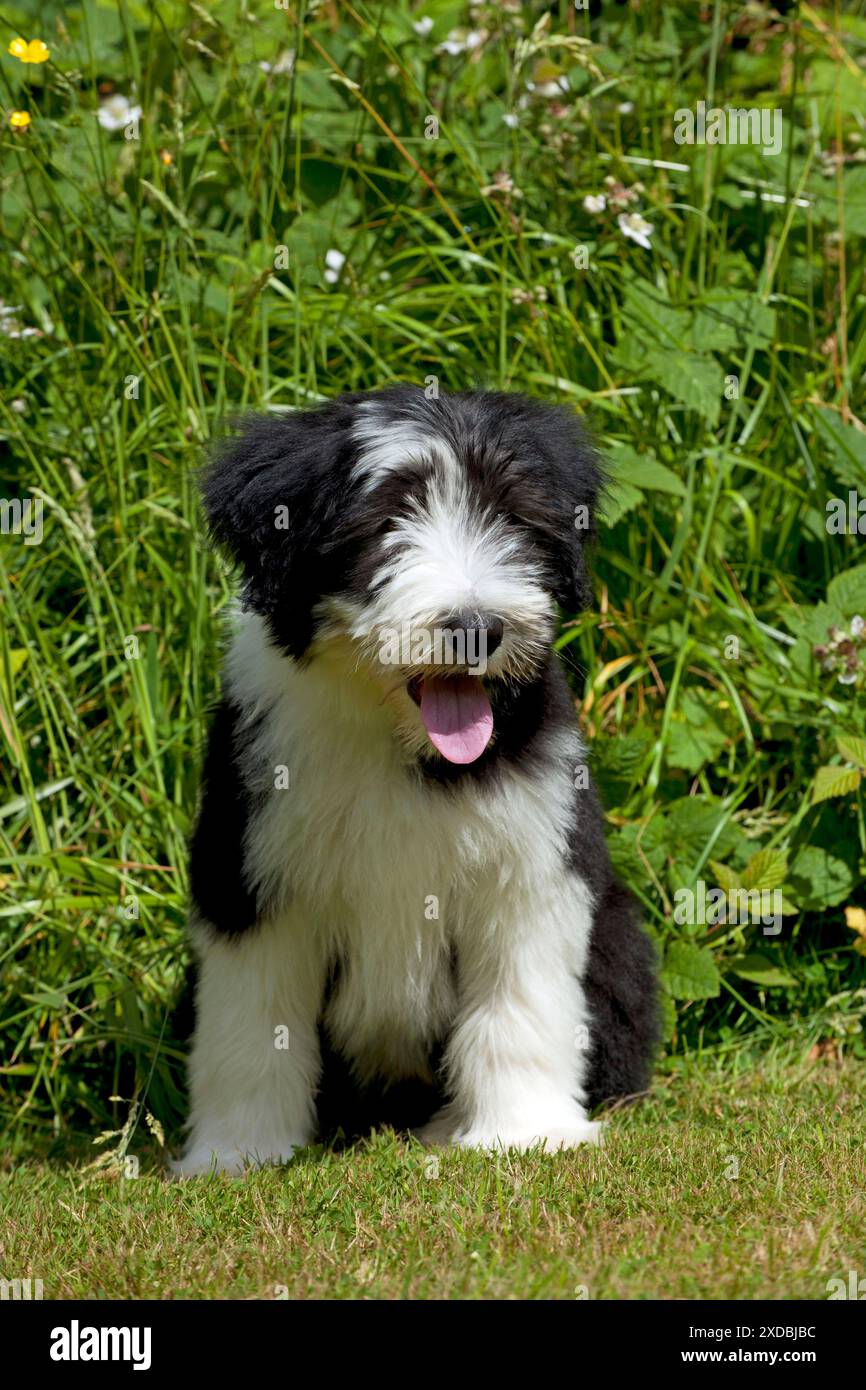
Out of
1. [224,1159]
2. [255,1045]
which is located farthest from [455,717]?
[224,1159]

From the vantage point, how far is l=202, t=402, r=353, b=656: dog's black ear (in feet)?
11.9

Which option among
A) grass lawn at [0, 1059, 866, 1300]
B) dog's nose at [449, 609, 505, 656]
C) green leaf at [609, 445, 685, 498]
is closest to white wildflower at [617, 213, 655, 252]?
green leaf at [609, 445, 685, 498]

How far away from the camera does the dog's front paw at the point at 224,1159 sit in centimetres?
405

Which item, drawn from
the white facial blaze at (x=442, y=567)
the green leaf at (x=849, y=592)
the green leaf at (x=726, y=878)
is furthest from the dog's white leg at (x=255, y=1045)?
the green leaf at (x=849, y=592)

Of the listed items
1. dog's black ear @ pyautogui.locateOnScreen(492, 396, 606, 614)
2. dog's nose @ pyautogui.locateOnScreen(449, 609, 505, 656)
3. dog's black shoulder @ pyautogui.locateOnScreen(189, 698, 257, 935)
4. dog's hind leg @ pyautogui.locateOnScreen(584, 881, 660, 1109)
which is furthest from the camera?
dog's hind leg @ pyautogui.locateOnScreen(584, 881, 660, 1109)

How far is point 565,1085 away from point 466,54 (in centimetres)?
395

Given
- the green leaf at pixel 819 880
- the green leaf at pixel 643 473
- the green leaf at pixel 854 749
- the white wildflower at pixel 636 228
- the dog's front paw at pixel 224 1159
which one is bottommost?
the dog's front paw at pixel 224 1159

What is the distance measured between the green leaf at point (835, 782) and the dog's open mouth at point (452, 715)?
171 centimetres

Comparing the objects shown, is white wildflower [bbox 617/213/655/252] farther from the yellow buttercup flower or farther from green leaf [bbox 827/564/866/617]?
the yellow buttercup flower

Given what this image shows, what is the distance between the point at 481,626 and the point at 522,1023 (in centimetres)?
120

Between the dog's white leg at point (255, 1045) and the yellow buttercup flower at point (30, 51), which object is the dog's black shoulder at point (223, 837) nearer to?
the dog's white leg at point (255, 1045)

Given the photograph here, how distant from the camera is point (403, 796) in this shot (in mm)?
3818

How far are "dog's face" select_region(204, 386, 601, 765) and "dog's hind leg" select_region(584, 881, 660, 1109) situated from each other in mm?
964

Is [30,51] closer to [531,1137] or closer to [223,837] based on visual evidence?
[223,837]
